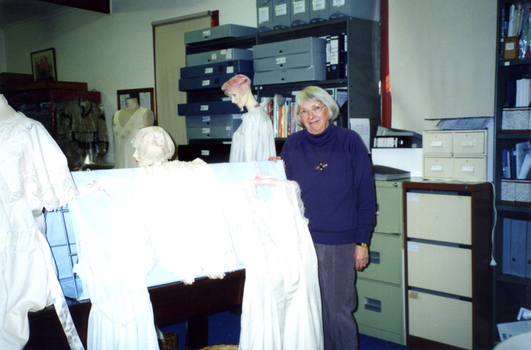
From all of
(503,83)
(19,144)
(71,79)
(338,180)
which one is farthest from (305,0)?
(71,79)

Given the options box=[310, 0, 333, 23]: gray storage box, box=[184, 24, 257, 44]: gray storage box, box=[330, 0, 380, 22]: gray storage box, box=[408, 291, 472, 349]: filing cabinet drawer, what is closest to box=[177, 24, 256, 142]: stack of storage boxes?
box=[184, 24, 257, 44]: gray storage box

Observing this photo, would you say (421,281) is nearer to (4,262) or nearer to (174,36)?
(4,262)

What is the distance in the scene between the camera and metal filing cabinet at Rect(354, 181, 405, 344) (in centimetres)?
252

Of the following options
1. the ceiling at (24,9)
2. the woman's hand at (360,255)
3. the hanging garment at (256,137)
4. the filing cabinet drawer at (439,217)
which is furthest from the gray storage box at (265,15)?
the ceiling at (24,9)

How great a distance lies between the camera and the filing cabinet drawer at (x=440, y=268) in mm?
2318

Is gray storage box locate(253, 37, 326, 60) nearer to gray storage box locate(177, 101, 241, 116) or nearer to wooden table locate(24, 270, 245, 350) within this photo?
gray storage box locate(177, 101, 241, 116)

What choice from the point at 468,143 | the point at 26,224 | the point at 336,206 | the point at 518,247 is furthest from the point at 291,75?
the point at 26,224

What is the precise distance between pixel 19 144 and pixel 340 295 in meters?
1.37

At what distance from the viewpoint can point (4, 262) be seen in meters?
1.28

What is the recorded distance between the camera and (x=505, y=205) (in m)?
2.33

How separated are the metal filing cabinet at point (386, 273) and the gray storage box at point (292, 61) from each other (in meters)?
0.85

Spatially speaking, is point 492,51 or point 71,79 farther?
point 71,79

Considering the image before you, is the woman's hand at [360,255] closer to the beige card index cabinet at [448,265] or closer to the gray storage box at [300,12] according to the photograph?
the beige card index cabinet at [448,265]

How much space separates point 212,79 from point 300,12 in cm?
84
